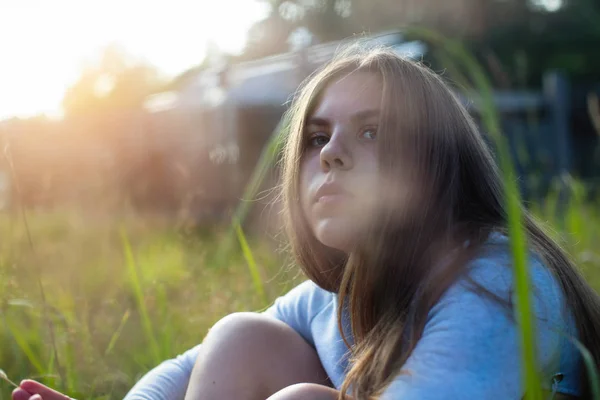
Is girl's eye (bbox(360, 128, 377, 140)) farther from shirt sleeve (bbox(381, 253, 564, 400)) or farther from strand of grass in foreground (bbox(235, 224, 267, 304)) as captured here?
strand of grass in foreground (bbox(235, 224, 267, 304))

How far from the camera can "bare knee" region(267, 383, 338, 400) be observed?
3.40 feet

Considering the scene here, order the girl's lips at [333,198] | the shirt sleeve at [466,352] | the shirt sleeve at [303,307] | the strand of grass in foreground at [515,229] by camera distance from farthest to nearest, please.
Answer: the shirt sleeve at [303,307] < the girl's lips at [333,198] < the shirt sleeve at [466,352] < the strand of grass in foreground at [515,229]

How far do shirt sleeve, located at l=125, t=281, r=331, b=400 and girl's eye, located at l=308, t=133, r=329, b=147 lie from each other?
366 mm

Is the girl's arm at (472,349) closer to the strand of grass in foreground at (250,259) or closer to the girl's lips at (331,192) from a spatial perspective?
the girl's lips at (331,192)

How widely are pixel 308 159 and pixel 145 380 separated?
0.60 m

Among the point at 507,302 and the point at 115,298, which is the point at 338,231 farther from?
the point at 115,298

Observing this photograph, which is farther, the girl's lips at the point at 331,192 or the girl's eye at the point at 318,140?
the girl's eye at the point at 318,140

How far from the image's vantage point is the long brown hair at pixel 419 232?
1003 millimetres

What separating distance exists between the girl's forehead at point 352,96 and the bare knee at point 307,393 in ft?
1.53

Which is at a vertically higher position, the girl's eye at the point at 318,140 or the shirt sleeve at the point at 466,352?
the girl's eye at the point at 318,140

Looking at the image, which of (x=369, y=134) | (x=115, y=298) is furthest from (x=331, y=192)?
(x=115, y=298)

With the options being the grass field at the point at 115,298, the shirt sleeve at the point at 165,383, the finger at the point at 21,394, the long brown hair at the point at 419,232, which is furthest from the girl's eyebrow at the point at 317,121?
the finger at the point at 21,394

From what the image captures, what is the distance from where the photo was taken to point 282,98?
705 cm

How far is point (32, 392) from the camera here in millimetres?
1231
